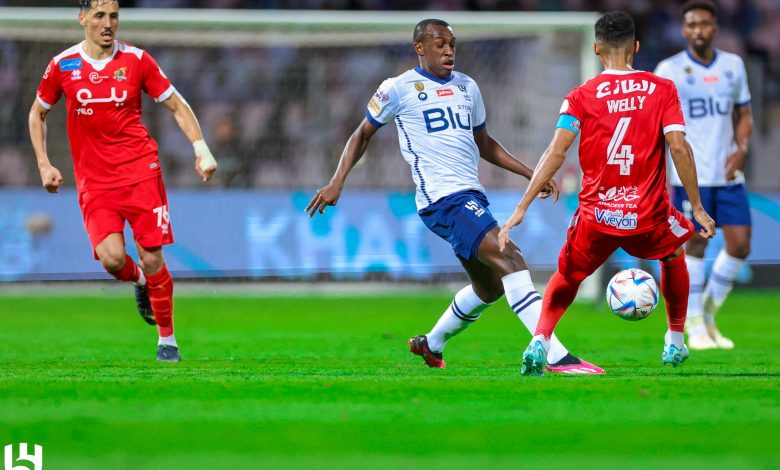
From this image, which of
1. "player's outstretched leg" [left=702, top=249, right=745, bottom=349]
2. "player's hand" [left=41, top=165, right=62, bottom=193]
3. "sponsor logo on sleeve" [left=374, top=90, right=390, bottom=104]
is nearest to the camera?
"sponsor logo on sleeve" [left=374, top=90, right=390, bottom=104]

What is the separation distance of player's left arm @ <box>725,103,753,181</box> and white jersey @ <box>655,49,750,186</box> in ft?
0.18

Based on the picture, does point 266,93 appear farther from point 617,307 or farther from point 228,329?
point 617,307

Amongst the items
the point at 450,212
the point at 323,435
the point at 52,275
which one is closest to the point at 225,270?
the point at 52,275

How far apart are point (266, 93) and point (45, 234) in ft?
11.2

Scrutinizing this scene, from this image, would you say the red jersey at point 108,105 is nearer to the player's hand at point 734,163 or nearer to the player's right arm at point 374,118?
the player's right arm at point 374,118

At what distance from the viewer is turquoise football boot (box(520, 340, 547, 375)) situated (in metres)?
6.64

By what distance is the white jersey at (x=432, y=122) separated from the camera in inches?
297

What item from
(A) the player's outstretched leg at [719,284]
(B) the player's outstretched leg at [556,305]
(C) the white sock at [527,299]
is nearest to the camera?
(B) the player's outstretched leg at [556,305]

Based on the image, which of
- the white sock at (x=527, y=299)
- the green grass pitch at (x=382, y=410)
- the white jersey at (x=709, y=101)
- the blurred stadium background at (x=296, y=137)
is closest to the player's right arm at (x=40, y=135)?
the green grass pitch at (x=382, y=410)

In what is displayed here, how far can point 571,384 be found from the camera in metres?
5.99

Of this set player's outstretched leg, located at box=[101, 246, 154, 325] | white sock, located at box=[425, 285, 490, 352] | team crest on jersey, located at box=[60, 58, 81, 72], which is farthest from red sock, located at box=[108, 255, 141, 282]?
white sock, located at box=[425, 285, 490, 352]

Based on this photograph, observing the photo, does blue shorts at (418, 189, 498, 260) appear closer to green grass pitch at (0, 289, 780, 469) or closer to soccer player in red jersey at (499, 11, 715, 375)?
soccer player in red jersey at (499, 11, 715, 375)

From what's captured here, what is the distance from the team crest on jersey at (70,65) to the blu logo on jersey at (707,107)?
4470mm

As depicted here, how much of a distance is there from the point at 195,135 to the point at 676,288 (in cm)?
307
